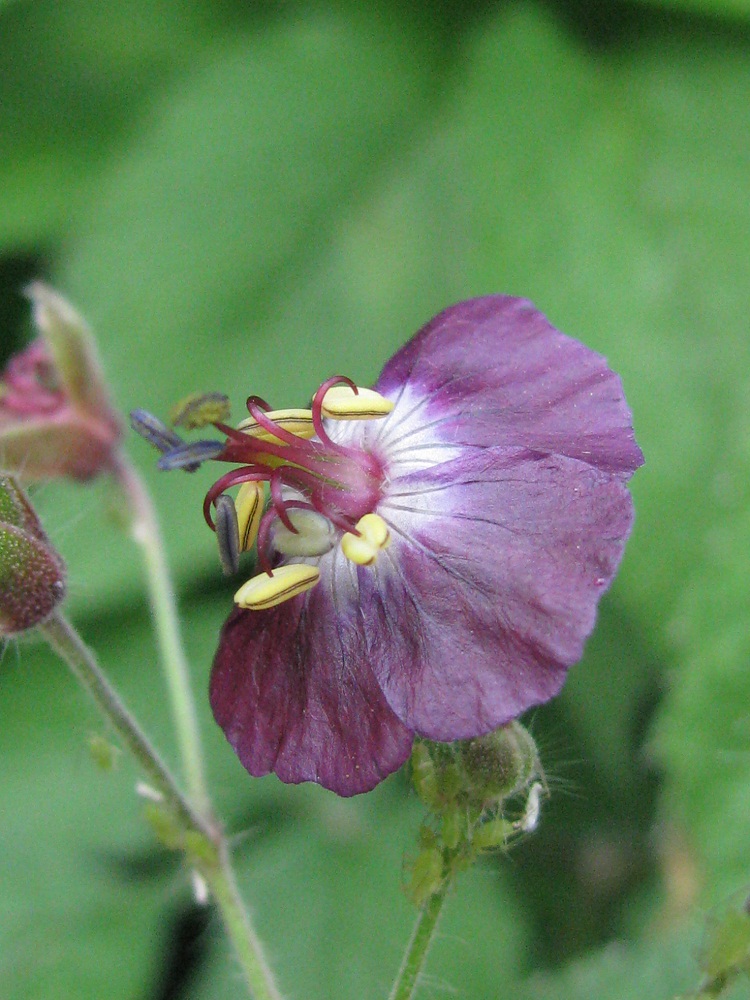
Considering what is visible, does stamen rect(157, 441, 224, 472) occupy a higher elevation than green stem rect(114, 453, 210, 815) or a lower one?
higher

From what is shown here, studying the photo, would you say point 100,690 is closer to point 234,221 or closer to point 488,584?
point 488,584

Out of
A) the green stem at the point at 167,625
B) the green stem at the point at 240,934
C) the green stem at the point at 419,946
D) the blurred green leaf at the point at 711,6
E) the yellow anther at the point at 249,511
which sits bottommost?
the green stem at the point at 240,934

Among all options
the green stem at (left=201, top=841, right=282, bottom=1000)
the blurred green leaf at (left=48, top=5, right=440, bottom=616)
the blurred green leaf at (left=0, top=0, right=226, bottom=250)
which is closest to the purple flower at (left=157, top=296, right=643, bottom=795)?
the green stem at (left=201, top=841, right=282, bottom=1000)

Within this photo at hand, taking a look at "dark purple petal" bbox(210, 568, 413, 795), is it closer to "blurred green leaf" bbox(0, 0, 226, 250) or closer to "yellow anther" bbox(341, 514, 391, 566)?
"yellow anther" bbox(341, 514, 391, 566)

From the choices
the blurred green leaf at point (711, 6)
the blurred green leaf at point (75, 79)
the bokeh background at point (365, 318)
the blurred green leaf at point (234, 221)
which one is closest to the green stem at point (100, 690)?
the bokeh background at point (365, 318)

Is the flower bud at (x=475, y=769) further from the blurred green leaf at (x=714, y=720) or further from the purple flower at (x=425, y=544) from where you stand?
the blurred green leaf at (x=714, y=720)

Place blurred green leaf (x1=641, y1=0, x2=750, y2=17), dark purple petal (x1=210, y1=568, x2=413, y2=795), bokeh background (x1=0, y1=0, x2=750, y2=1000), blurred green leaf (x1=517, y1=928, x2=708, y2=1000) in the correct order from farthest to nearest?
blurred green leaf (x1=641, y1=0, x2=750, y2=17)
bokeh background (x1=0, y1=0, x2=750, y2=1000)
blurred green leaf (x1=517, y1=928, x2=708, y2=1000)
dark purple petal (x1=210, y1=568, x2=413, y2=795)

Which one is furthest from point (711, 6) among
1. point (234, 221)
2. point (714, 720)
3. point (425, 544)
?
point (425, 544)
